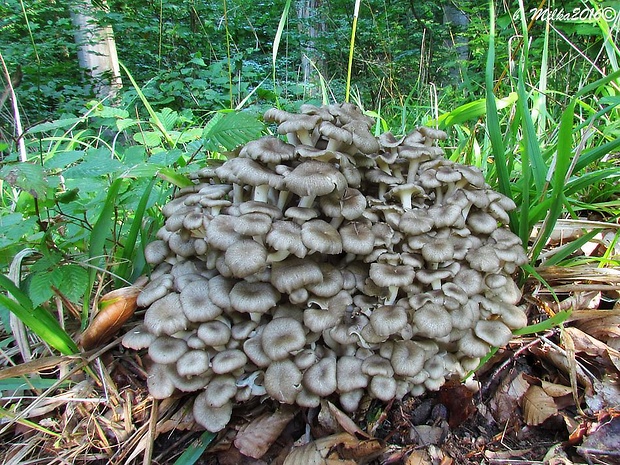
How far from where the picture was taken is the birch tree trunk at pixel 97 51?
880 cm

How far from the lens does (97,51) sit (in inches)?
367

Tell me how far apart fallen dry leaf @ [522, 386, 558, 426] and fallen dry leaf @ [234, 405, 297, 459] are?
1.23 meters

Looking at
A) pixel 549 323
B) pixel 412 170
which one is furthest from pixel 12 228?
pixel 549 323

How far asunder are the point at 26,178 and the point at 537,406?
262 cm

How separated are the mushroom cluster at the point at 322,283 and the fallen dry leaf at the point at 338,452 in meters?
0.17

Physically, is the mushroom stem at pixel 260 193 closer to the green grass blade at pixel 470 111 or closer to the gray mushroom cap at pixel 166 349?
the gray mushroom cap at pixel 166 349

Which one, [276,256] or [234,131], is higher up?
[234,131]

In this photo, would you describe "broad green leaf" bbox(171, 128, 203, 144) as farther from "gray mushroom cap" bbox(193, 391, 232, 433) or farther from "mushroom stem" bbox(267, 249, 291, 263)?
"gray mushroom cap" bbox(193, 391, 232, 433)

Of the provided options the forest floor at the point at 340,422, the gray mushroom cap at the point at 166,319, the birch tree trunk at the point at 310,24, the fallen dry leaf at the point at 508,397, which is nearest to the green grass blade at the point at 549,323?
the forest floor at the point at 340,422

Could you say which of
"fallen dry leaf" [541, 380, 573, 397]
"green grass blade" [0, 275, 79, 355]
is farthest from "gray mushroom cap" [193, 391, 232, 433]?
"fallen dry leaf" [541, 380, 573, 397]

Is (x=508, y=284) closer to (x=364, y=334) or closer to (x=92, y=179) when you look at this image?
(x=364, y=334)

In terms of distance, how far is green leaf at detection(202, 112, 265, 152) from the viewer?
8.21ft

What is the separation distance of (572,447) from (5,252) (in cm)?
312

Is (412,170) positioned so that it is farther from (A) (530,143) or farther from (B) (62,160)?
(B) (62,160)
